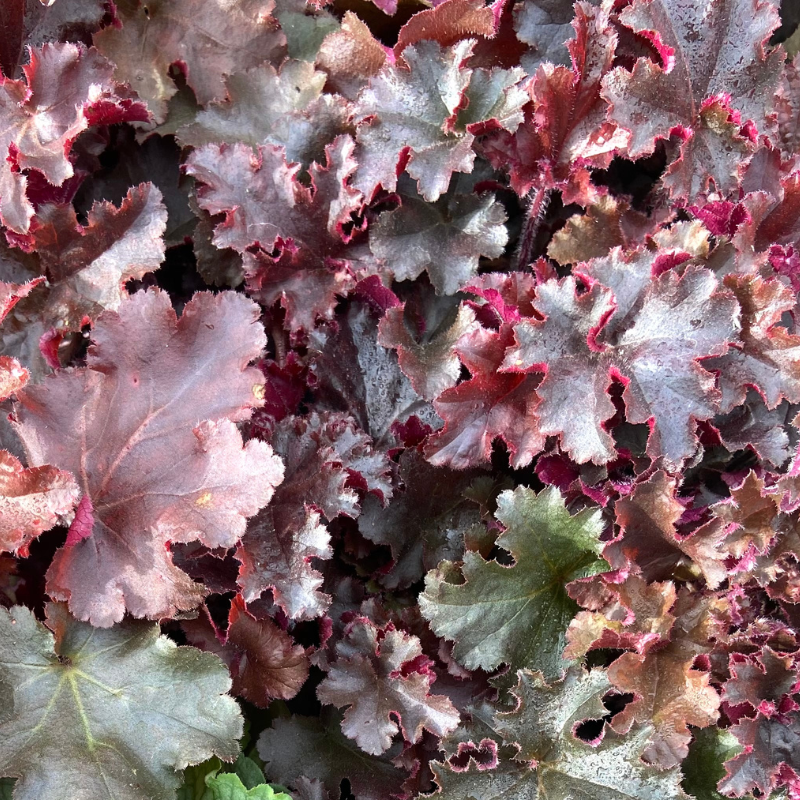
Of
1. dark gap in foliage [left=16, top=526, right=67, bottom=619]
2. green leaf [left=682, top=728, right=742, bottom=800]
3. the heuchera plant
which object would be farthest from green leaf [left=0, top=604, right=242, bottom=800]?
green leaf [left=682, top=728, right=742, bottom=800]

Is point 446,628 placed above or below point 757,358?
below

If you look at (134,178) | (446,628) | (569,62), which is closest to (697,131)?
(569,62)

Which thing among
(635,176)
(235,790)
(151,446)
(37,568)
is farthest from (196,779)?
(635,176)

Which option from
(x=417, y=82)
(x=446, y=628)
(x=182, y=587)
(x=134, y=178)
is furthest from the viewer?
(x=134, y=178)

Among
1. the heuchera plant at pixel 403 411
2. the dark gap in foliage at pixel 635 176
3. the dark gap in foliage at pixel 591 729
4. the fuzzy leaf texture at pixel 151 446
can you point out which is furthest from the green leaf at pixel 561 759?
the dark gap in foliage at pixel 635 176

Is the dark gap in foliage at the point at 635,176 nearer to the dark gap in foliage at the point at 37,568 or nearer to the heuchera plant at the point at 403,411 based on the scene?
the heuchera plant at the point at 403,411

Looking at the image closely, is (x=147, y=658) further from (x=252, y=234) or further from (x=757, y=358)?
(x=757, y=358)

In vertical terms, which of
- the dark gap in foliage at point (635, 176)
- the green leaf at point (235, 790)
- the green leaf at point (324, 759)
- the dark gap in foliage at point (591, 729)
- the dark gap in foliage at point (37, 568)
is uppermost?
the dark gap in foliage at point (635, 176)

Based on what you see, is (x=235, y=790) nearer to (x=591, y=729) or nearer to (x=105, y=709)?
(x=105, y=709)
